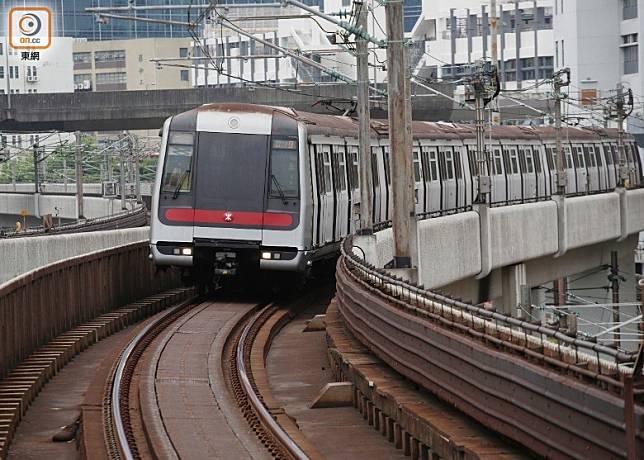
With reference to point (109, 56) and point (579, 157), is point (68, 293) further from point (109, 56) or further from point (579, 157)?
point (109, 56)

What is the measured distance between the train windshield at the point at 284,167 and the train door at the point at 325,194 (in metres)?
1.27

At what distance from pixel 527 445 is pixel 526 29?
11921cm

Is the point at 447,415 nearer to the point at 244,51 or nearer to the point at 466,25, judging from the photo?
the point at 466,25

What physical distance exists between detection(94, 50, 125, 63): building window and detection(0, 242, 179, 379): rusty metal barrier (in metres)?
154

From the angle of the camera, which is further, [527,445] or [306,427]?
[306,427]

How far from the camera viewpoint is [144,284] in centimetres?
3052

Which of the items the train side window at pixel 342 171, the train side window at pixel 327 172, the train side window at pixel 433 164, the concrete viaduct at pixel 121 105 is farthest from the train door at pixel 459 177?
the concrete viaduct at pixel 121 105

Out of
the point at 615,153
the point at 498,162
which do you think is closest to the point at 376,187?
the point at 498,162

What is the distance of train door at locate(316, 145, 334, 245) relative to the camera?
93.0ft

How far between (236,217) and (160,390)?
9.80 m

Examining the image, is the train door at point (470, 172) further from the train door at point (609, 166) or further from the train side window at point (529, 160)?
the train door at point (609, 166)

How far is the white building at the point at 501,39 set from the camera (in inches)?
4909

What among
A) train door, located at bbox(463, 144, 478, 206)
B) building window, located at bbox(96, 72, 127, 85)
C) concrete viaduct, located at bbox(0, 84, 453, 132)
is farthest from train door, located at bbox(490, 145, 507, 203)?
building window, located at bbox(96, 72, 127, 85)

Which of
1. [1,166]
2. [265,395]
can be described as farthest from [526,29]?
[265,395]
